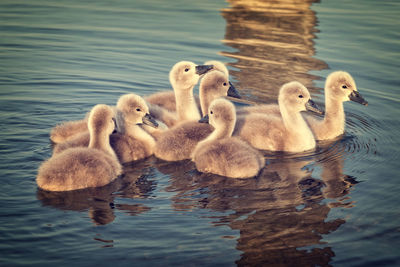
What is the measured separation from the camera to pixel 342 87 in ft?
30.4

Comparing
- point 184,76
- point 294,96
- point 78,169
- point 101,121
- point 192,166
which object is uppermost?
point 184,76

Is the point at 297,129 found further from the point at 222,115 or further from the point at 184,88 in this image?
the point at 184,88

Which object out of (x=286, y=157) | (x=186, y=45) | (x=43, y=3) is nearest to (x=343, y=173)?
(x=286, y=157)

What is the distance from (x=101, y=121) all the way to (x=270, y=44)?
7.87 metres

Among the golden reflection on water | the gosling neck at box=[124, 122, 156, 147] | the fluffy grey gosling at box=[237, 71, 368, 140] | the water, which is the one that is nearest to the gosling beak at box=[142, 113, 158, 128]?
the gosling neck at box=[124, 122, 156, 147]

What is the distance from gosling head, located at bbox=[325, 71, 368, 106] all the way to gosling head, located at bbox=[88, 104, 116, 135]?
381 cm

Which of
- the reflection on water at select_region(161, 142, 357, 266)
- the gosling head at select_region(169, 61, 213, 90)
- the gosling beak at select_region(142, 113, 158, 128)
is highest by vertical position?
the gosling head at select_region(169, 61, 213, 90)

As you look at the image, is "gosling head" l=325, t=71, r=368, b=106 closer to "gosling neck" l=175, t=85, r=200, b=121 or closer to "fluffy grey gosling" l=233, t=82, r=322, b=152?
"fluffy grey gosling" l=233, t=82, r=322, b=152

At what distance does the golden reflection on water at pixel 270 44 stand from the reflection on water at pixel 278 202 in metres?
3.24

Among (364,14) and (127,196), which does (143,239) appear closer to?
(127,196)

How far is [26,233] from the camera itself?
5793 mm

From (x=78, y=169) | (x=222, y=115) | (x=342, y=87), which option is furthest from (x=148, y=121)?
(x=342, y=87)

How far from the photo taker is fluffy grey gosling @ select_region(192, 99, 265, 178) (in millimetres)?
7254

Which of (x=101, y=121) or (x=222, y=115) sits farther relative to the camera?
(x=222, y=115)
